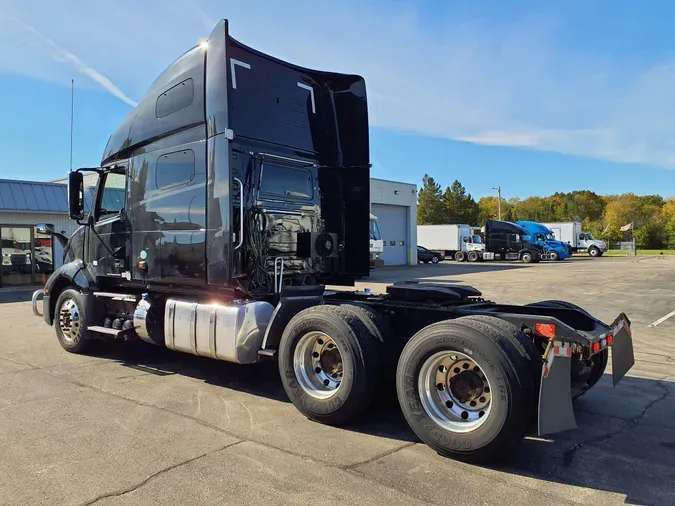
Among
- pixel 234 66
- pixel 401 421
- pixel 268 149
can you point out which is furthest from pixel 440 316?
pixel 234 66

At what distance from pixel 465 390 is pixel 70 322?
6.36 meters

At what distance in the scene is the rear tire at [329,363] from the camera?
183 inches

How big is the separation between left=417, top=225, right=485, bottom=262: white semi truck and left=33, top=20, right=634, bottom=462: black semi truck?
39.6 metres

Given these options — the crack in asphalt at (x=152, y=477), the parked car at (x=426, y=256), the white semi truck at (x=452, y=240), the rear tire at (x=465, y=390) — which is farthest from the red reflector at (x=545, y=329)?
the white semi truck at (x=452, y=240)

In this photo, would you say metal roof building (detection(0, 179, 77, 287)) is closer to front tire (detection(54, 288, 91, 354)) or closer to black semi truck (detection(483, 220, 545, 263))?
front tire (detection(54, 288, 91, 354))

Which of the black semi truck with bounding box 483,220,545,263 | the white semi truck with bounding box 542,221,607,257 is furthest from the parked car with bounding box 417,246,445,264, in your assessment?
the white semi truck with bounding box 542,221,607,257

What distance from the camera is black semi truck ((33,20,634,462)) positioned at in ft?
13.5

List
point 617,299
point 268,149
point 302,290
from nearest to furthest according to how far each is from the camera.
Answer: point 302,290, point 268,149, point 617,299

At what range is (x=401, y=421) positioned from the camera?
505 centimetres

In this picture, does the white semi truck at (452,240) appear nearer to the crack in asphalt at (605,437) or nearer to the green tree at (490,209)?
the crack in asphalt at (605,437)

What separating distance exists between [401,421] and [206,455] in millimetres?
1854

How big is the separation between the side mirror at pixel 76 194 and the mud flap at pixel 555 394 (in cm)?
668

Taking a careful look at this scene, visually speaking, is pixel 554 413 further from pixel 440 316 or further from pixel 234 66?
pixel 234 66

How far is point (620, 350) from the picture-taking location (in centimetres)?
Answer: 495
